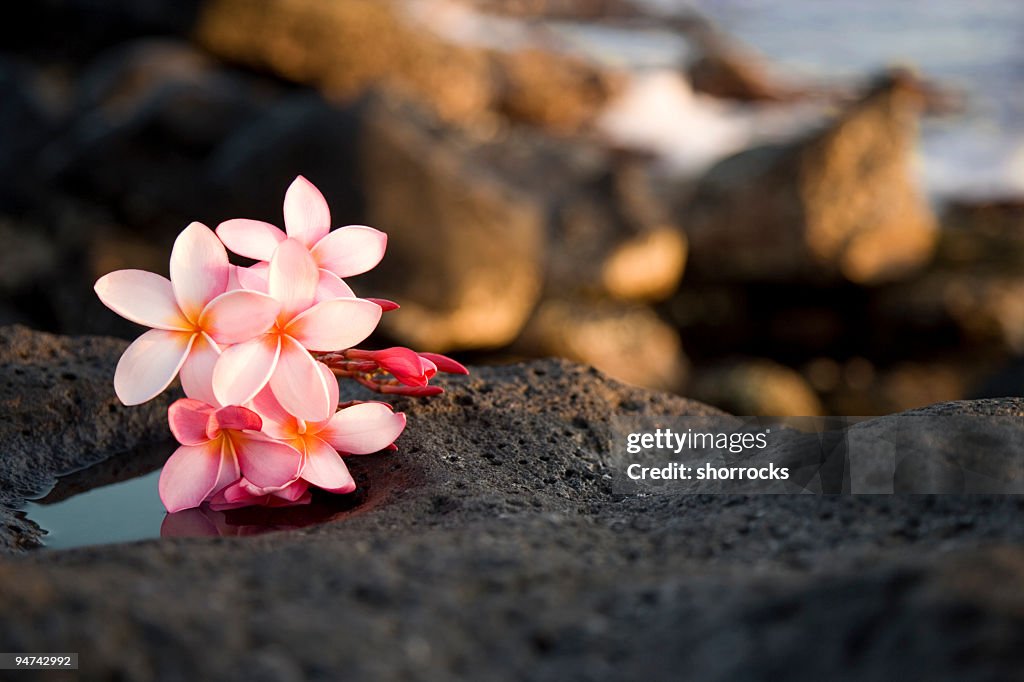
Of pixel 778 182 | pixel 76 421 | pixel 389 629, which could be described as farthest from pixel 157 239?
pixel 389 629

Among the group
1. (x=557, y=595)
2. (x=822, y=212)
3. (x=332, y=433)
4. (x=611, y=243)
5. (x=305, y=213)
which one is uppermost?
(x=822, y=212)

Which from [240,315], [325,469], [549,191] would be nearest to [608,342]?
[549,191]

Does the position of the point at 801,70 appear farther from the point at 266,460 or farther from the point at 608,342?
the point at 266,460

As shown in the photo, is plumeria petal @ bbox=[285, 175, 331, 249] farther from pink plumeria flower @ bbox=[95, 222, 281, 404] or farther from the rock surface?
the rock surface

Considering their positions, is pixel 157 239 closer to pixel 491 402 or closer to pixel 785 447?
pixel 491 402

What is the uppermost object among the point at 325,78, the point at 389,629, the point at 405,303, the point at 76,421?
the point at 325,78
